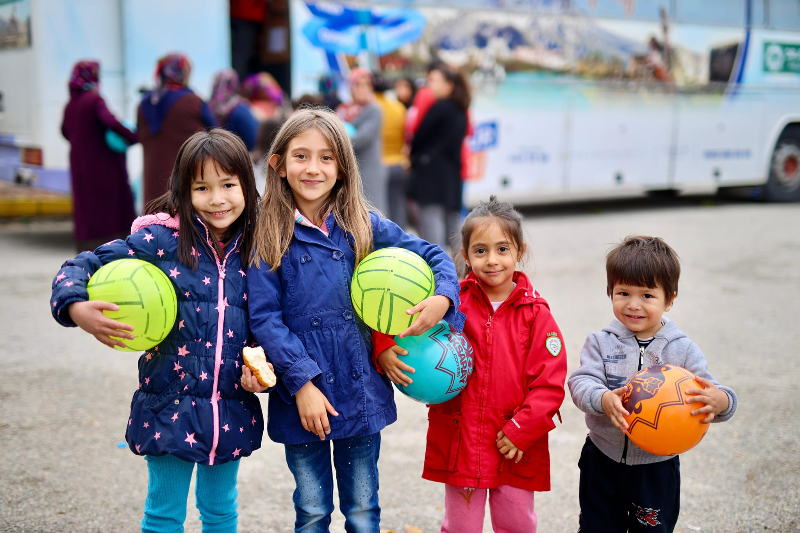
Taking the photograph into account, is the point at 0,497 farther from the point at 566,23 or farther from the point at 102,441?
the point at 566,23

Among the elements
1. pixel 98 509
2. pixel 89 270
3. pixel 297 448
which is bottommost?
pixel 98 509

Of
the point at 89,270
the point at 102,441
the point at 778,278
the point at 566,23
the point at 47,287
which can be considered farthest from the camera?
the point at 566,23

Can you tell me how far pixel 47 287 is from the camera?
6898 millimetres

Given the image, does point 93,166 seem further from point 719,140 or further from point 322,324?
point 719,140

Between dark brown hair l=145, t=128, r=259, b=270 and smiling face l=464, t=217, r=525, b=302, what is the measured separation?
76 cm

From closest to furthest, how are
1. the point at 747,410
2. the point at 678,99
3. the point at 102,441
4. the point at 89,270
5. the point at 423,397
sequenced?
the point at 89,270 → the point at 423,397 → the point at 102,441 → the point at 747,410 → the point at 678,99

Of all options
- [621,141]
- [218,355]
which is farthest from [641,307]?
[621,141]

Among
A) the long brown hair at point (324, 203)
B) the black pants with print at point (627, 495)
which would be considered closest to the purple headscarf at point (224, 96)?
the long brown hair at point (324, 203)

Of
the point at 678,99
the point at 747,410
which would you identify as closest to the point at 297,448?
the point at 747,410

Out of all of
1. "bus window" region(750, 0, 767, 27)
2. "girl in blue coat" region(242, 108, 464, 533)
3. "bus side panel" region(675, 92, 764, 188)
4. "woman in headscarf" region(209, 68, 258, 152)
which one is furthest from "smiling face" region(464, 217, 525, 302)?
"bus window" region(750, 0, 767, 27)

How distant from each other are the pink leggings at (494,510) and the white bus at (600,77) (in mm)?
7554

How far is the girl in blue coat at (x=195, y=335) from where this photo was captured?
7.55 ft

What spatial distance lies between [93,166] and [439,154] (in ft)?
11.8

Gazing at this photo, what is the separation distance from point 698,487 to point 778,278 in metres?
4.97
